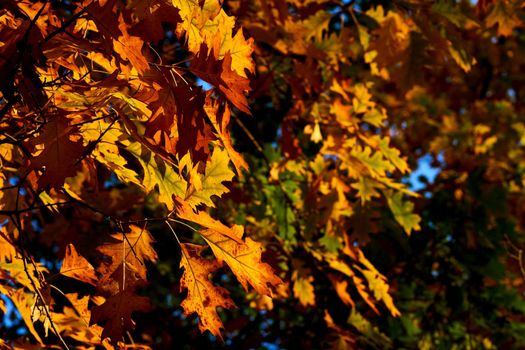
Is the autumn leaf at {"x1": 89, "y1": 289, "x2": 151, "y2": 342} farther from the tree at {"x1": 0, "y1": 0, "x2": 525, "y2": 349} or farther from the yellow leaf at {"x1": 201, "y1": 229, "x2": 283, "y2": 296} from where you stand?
the yellow leaf at {"x1": 201, "y1": 229, "x2": 283, "y2": 296}

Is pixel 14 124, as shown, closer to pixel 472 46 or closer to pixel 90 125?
pixel 90 125

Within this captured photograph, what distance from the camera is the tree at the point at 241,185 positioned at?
157cm

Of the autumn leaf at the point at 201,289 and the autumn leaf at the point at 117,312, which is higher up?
the autumn leaf at the point at 201,289

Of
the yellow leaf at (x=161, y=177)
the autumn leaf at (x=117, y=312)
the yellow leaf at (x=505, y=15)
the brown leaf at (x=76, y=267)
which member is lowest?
the autumn leaf at (x=117, y=312)

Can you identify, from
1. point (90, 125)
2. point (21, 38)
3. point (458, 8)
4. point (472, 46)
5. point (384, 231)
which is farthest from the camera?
point (472, 46)

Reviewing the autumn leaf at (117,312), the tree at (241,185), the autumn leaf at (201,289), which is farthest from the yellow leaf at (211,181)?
the autumn leaf at (117,312)

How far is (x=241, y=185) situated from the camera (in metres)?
3.19

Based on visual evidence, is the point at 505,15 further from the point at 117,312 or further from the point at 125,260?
the point at 117,312

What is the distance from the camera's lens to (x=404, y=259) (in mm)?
3889

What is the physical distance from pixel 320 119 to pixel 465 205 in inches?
61.9

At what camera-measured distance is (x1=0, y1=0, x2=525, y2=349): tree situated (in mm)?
1565

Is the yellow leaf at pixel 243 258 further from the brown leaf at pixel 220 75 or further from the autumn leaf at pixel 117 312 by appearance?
the brown leaf at pixel 220 75

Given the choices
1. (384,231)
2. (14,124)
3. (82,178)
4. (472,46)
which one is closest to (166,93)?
(14,124)

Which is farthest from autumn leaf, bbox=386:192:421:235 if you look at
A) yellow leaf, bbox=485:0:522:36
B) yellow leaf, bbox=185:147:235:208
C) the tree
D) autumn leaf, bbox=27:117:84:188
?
autumn leaf, bbox=27:117:84:188
